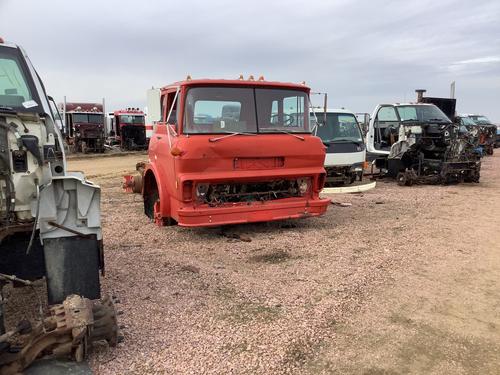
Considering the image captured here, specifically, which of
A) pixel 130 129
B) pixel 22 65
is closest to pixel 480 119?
pixel 130 129

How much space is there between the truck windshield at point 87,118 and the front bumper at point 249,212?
22352mm

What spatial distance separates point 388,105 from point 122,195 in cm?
789

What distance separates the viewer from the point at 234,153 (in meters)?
6.16

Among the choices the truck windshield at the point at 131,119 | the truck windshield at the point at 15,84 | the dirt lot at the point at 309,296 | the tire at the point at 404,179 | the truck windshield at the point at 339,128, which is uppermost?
the truck windshield at the point at 131,119

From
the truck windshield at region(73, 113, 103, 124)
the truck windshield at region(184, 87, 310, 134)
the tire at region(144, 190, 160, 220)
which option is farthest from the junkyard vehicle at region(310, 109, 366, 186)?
the truck windshield at region(73, 113, 103, 124)

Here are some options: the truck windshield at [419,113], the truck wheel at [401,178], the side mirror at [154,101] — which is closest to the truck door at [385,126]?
the truck windshield at [419,113]

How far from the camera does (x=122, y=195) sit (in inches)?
430

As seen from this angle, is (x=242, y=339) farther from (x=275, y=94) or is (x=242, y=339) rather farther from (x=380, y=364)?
(x=275, y=94)

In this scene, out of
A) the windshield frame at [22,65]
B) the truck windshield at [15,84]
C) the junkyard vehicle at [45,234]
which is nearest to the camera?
the junkyard vehicle at [45,234]

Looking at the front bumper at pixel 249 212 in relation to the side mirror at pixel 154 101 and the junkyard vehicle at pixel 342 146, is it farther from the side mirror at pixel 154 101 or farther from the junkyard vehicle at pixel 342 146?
the junkyard vehicle at pixel 342 146

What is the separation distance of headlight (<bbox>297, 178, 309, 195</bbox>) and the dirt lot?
642 millimetres

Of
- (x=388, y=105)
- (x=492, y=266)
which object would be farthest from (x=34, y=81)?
(x=388, y=105)

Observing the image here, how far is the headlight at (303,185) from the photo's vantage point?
6.88 meters

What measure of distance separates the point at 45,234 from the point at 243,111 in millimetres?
3791
